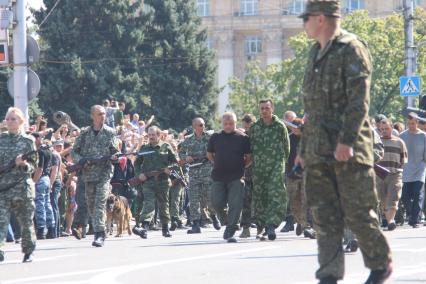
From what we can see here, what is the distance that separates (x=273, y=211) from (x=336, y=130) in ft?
30.8

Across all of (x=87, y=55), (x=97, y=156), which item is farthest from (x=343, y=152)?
(x=87, y=55)

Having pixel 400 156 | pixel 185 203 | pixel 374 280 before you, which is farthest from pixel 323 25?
pixel 185 203

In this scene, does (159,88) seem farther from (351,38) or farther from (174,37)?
(351,38)

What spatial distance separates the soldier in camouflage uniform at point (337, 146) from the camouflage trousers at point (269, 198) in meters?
9.13

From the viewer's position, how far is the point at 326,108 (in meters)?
9.08

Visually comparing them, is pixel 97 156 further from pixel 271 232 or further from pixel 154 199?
pixel 154 199

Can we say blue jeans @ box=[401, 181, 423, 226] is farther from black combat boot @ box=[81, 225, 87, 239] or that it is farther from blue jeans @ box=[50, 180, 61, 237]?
blue jeans @ box=[50, 180, 61, 237]

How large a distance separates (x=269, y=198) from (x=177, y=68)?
180 feet

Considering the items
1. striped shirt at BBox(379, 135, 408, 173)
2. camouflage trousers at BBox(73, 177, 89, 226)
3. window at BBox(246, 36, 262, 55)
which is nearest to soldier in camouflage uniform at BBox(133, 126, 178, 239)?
camouflage trousers at BBox(73, 177, 89, 226)

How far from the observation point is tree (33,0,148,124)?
6538 cm

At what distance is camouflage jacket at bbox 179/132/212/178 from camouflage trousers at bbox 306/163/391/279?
45.6ft

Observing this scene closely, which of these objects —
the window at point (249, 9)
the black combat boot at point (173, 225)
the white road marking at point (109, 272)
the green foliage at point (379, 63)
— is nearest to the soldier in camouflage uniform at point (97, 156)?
the white road marking at point (109, 272)

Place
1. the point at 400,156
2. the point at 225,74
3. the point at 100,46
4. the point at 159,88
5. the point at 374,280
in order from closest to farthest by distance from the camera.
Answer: the point at 374,280, the point at 400,156, the point at 100,46, the point at 159,88, the point at 225,74

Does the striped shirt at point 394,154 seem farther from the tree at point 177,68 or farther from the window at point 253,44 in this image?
the window at point 253,44
